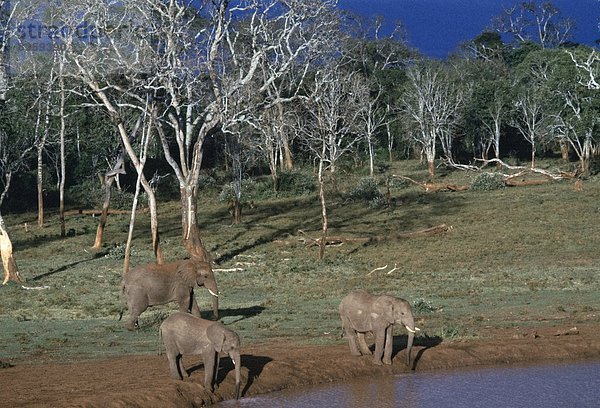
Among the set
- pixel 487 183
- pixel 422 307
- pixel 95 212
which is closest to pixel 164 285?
pixel 422 307

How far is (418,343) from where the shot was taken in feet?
59.6

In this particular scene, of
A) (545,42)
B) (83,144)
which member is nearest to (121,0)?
(83,144)

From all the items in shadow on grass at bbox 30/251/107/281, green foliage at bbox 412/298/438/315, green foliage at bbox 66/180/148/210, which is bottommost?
shadow on grass at bbox 30/251/107/281

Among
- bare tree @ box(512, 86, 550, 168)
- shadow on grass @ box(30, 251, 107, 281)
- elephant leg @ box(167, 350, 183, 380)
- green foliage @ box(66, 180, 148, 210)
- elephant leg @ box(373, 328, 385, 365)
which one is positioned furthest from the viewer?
bare tree @ box(512, 86, 550, 168)

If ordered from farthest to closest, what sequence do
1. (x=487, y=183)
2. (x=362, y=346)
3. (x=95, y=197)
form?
(x=95, y=197), (x=487, y=183), (x=362, y=346)

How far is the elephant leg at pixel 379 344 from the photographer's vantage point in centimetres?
1622

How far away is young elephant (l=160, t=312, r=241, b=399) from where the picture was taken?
13719 millimetres

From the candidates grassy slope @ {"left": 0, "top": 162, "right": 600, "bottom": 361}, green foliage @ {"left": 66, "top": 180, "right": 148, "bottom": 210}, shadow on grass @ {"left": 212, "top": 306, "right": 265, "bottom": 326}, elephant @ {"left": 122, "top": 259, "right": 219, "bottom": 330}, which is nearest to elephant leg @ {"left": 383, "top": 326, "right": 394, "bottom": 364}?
grassy slope @ {"left": 0, "top": 162, "right": 600, "bottom": 361}

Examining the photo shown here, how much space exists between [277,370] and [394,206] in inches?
1432

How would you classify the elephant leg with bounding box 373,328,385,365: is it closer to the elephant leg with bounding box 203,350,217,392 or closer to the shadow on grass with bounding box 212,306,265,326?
the elephant leg with bounding box 203,350,217,392

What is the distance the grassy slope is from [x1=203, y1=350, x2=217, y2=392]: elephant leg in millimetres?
4172

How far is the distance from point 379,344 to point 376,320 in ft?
1.53

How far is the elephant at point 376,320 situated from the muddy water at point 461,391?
1.90 ft

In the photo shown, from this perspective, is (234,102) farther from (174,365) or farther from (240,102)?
(174,365)
